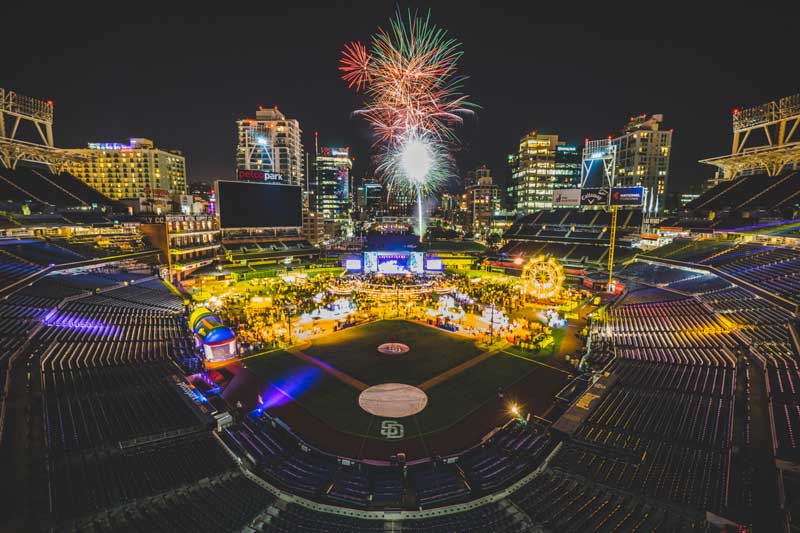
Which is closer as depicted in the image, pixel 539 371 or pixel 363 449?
pixel 363 449

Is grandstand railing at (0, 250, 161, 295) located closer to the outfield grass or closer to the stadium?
the stadium

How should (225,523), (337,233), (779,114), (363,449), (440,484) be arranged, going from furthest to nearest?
(337,233)
(779,114)
(363,449)
(440,484)
(225,523)

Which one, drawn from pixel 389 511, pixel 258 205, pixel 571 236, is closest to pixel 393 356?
pixel 389 511

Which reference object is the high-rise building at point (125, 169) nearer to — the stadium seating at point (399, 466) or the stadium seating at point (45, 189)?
the stadium seating at point (45, 189)

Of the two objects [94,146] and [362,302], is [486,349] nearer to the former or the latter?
[362,302]

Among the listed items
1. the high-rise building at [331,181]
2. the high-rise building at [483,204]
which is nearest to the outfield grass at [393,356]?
the high-rise building at [483,204]

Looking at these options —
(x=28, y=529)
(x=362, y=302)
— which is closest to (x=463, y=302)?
(x=362, y=302)

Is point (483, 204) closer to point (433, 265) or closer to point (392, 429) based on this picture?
point (433, 265)
